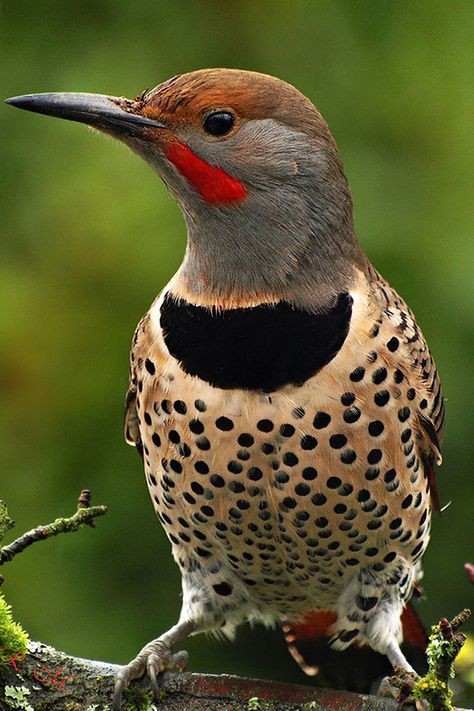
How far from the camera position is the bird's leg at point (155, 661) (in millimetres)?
3339

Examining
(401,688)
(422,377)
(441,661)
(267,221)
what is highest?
(267,221)

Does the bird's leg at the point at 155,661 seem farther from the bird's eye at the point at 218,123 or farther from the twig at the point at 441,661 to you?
the bird's eye at the point at 218,123

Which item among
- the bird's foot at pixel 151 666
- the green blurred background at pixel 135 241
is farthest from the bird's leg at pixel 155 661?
the green blurred background at pixel 135 241

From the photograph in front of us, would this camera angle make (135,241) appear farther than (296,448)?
Yes

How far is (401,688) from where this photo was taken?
3.24 metres

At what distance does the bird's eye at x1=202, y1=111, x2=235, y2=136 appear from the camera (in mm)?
3326

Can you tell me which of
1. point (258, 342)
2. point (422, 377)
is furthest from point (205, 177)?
point (422, 377)

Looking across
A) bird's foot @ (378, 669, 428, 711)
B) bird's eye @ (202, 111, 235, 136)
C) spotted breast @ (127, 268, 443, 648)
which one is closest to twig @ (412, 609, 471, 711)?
bird's foot @ (378, 669, 428, 711)

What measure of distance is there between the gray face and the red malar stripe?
16 mm

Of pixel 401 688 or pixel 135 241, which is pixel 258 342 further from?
pixel 135 241

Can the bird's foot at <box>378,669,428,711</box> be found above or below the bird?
below

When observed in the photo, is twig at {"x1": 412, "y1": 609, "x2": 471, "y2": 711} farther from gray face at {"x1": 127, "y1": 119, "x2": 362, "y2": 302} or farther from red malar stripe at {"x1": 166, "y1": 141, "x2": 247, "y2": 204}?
red malar stripe at {"x1": 166, "y1": 141, "x2": 247, "y2": 204}

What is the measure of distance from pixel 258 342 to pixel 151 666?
94cm

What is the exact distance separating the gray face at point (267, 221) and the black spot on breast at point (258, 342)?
58 millimetres
